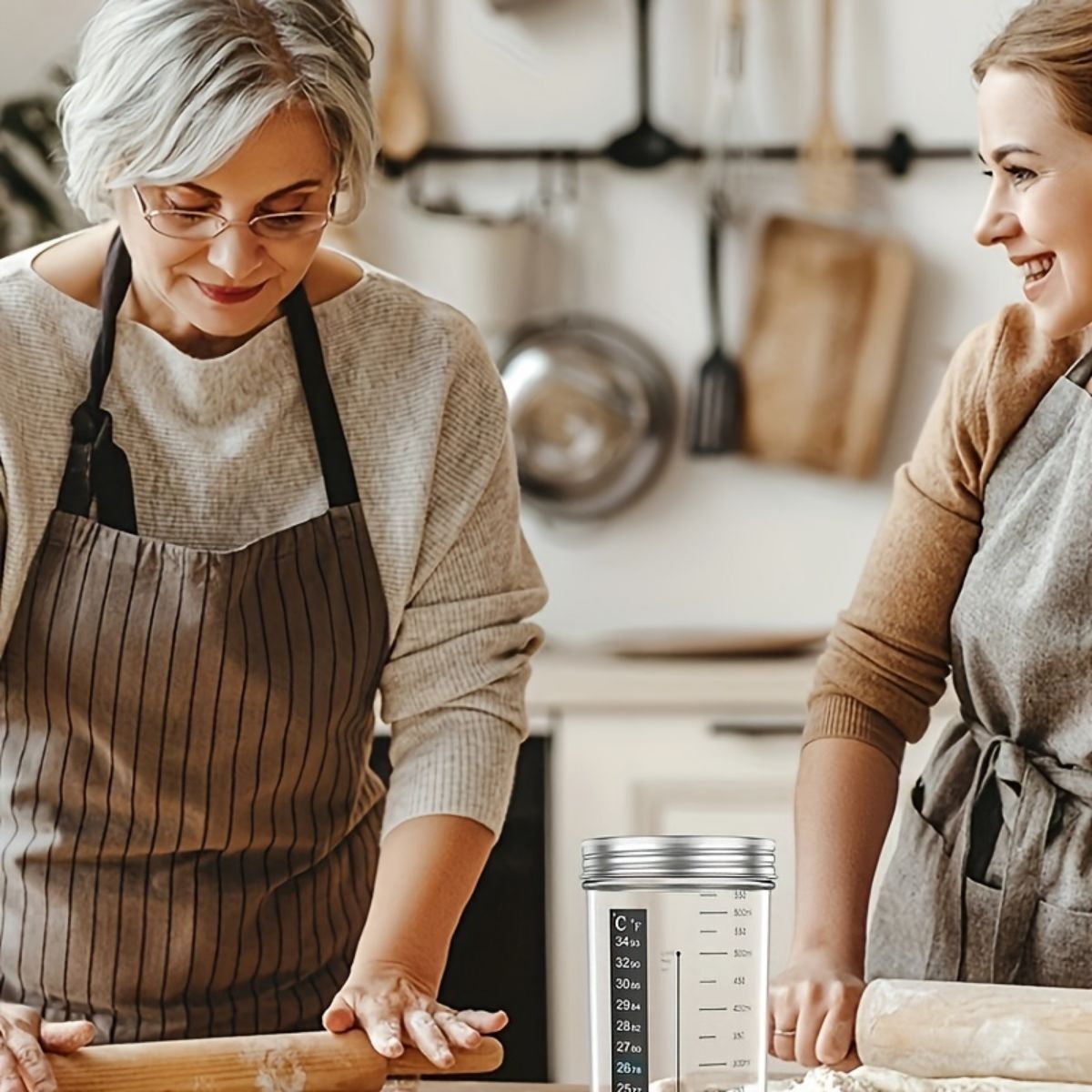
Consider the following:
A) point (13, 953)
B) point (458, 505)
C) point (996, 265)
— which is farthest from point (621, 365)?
point (13, 953)

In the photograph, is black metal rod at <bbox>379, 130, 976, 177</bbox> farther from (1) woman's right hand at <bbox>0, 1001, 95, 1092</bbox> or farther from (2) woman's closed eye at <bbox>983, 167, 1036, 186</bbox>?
(1) woman's right hand at <bbox>0, 1001, 95, 1092</bbox>

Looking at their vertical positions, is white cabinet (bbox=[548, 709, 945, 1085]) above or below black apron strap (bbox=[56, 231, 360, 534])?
below

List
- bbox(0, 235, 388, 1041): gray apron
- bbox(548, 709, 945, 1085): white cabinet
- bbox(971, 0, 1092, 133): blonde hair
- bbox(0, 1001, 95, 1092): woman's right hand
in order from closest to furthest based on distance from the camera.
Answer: bbox(0, 1001, 95, 1092): woman's right hand
bbox(971, 0, 1092, 133): blonde hair
bbox(0, 235, 388, 1041): gray apron
bbox(548, 709, 945, 1085): white cabinet

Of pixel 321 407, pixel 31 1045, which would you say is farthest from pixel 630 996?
pixel 321 407

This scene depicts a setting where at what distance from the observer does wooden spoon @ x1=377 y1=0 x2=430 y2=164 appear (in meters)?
2.93

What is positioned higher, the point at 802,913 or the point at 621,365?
the point at 621,365

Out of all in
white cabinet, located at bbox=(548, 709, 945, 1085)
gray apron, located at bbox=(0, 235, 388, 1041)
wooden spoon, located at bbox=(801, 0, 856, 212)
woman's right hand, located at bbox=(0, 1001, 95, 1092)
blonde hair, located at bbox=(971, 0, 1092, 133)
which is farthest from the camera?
wooden spoon, located at bbox=(801, 0, 856, 212)

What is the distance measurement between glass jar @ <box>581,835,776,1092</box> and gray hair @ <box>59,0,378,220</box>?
0.56 m

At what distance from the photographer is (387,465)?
4.61 feet

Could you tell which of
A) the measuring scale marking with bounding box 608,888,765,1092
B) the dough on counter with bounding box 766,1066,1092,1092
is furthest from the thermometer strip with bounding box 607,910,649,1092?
the dough on counter with bounding box 766,1066,1092,1092

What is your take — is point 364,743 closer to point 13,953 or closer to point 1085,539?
point 13,953

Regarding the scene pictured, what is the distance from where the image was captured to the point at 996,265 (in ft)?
9.53

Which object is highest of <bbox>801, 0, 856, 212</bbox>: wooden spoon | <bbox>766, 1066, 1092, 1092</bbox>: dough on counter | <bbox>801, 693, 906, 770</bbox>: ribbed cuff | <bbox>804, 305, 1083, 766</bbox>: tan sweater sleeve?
<bbox>801, 0, 856, 212</bbox>: wooden spoon

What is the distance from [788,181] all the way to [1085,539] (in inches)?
68.5
